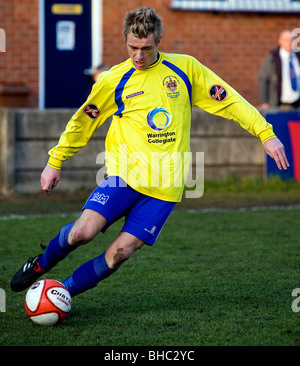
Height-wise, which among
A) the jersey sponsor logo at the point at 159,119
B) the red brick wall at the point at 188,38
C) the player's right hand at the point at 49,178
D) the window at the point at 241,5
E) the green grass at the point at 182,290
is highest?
the window at the point at 241,5

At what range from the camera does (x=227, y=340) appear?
14.6 ft

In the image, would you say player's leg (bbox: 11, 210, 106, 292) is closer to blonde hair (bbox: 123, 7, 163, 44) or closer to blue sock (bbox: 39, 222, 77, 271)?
blue sock (bbox: 39, 222, 77, 271)

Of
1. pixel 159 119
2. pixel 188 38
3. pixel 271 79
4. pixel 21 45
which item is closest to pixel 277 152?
pixel 159 119

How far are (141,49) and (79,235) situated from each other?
4.21 ft

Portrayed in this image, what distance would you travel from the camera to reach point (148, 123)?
502cm

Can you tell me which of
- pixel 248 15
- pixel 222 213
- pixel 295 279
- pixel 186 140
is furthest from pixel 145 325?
pixel 248 15

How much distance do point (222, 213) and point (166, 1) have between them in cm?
614

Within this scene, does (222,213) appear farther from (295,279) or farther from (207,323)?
(207,323)

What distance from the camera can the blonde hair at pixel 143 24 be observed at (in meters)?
4.81

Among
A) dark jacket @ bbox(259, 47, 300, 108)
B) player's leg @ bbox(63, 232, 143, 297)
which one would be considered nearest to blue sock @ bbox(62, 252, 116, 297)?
player's leg @ bbox(63, 232, 143, 297)

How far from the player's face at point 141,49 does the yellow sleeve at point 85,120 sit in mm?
279

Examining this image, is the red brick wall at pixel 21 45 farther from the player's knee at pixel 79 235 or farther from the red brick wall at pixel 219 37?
the player's knee at pixel 79 235

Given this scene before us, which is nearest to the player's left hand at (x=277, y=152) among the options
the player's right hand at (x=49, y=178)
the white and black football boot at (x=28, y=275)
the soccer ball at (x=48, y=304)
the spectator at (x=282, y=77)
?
the player's right hand at (x=49, y=178)

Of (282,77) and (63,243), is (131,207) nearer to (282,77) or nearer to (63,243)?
(63,243)
